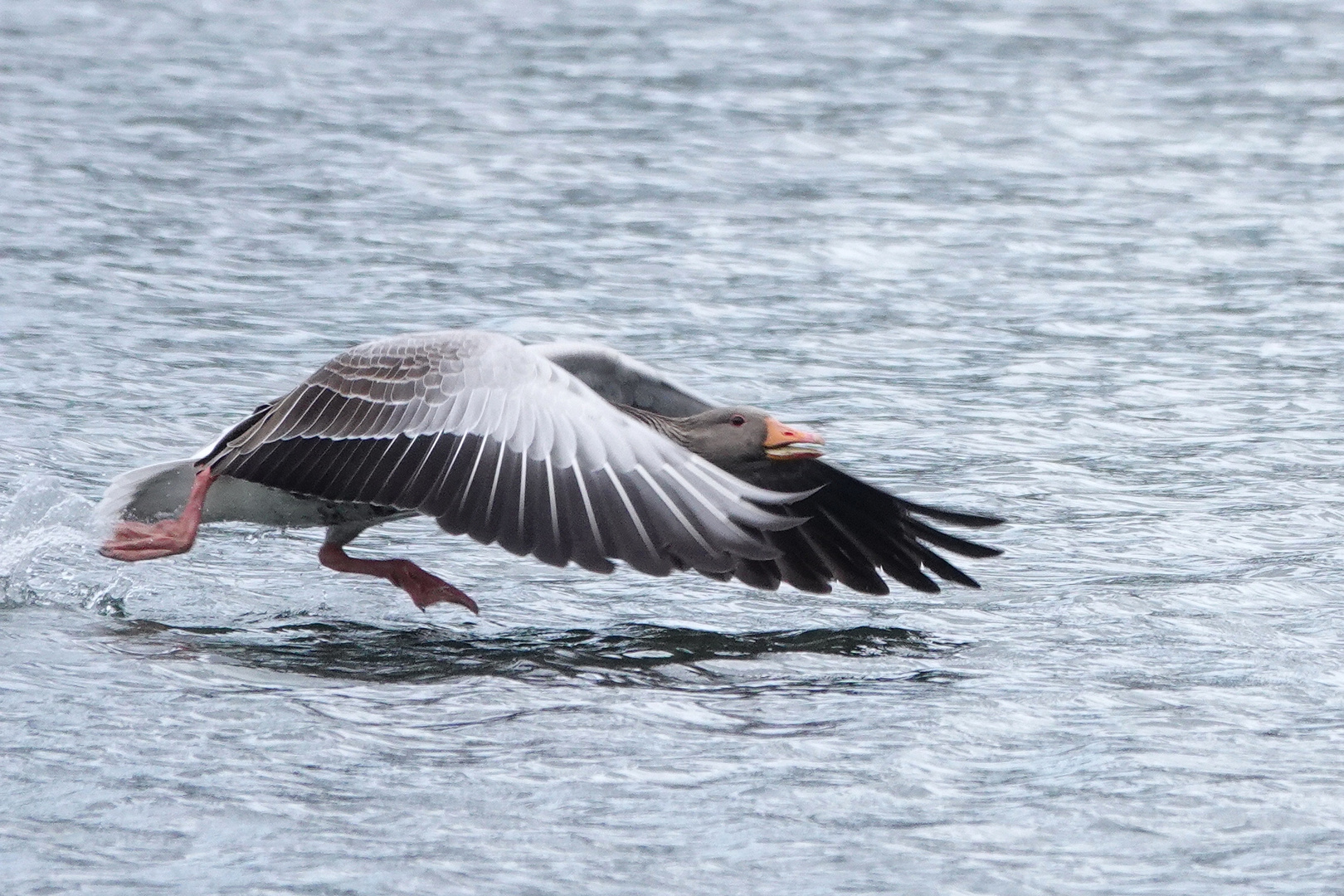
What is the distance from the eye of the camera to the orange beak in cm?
714

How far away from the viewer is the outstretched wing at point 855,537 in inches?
293

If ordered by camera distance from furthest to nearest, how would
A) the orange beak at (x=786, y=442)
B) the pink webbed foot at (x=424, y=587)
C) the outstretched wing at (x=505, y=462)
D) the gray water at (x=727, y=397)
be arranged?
the pink webbed foot at (x=424, y=587) → the orange beak at (x=786, y=442) → the outstretched wing at (x=505, y=462) → the gray water at (x=727, y=397)

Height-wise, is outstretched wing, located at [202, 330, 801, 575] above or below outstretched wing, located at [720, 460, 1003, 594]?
above

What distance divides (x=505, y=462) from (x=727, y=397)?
411cm

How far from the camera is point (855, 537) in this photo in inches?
297

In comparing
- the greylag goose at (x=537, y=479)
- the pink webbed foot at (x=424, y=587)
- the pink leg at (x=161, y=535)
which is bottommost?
the pink webbed foot at (x=424, y=587)

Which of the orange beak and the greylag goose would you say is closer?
the greylag goose

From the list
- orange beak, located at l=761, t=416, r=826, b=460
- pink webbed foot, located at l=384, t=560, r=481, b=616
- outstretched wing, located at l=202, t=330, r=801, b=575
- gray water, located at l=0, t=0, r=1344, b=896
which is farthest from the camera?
pink webbed foot, located at l=384, t=560, r=481, b=616

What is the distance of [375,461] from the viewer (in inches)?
269

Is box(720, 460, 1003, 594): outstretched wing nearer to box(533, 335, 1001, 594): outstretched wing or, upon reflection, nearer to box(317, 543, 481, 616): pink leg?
box(533, 335, 1001, 594): outstretched wing

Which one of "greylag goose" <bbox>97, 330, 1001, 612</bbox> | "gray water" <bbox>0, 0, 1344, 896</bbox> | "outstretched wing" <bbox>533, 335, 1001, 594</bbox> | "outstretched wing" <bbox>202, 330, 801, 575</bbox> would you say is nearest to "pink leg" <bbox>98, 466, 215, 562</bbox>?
"greylag goose" <bbox>97, 330, 1001, 612</bbox>

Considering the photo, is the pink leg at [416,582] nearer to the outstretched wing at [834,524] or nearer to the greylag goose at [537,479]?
the greylag goose at [537,479]

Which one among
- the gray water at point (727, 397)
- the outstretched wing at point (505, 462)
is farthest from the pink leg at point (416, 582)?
the outstretched wing at point (505, 462)

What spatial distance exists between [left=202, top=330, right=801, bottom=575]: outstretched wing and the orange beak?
0.19 metres
